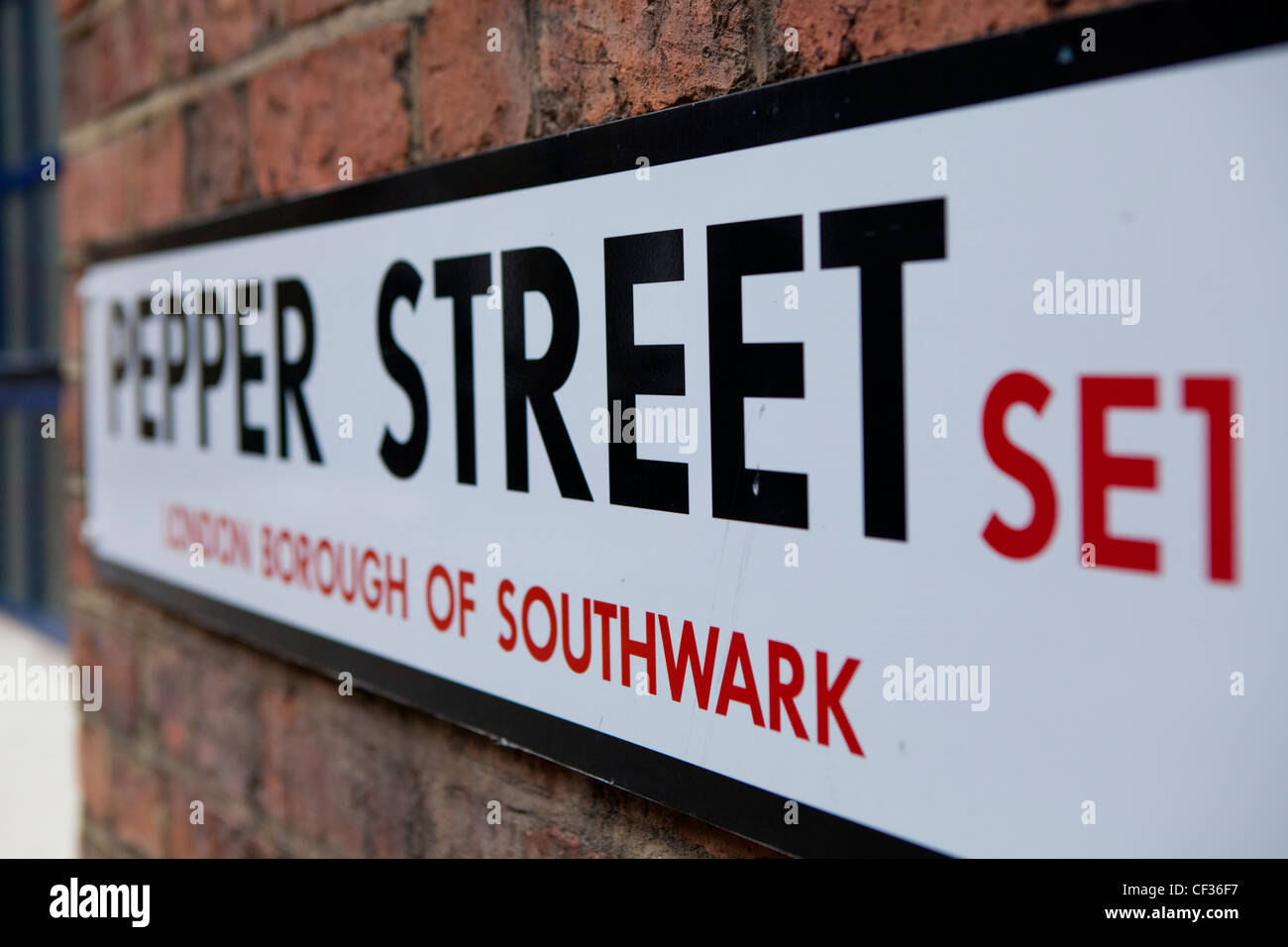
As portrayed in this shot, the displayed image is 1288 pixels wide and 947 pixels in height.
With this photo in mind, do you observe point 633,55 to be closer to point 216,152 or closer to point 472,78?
point 472,78

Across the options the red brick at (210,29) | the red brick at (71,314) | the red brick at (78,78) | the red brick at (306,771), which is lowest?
the red brick at (306,771)

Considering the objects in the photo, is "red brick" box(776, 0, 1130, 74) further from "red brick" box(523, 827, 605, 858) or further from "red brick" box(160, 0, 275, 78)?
"red brick" box(160, 0, 275, 78)

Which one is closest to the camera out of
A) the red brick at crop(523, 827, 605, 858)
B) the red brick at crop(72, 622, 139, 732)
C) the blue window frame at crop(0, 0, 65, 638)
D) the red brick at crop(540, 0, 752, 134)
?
the red brick at crop(540, 0, 752, 134)

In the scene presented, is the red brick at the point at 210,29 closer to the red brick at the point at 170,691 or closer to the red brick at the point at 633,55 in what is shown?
the red brick at the point at 633,55

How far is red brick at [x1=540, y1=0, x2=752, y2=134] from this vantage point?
2.13ft

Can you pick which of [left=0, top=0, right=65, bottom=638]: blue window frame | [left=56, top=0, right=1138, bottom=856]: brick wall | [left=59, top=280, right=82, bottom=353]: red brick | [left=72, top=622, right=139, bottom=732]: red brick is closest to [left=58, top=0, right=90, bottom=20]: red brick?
[left=56, top=0, right=1138, bottom=856]: brick wall

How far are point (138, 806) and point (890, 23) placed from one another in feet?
4.06

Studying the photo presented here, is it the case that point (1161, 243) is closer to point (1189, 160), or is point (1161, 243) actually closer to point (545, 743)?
point (1189, 160)

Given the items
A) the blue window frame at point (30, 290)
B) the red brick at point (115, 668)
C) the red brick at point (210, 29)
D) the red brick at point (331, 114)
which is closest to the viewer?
the red brick at point (331, 114)

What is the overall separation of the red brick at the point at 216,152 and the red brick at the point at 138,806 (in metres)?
0.67

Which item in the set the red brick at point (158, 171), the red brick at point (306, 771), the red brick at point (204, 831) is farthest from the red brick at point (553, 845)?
the red brick at point (158, 171)

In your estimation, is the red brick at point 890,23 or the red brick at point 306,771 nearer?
the red brick at point 890,23

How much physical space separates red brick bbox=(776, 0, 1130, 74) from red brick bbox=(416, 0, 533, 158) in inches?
9.4

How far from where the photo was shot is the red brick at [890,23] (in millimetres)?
502
